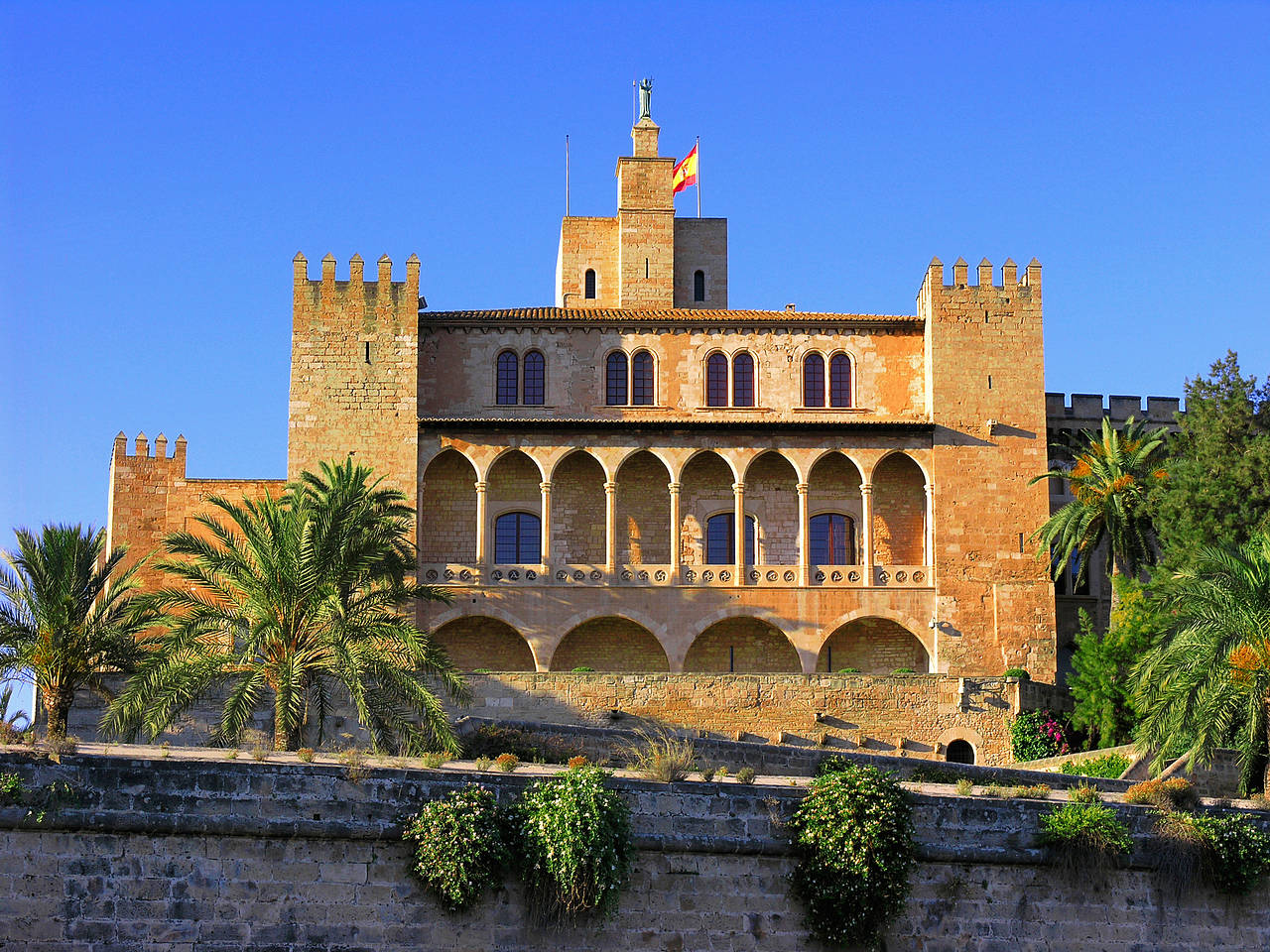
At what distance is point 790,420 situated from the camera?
45406 mm

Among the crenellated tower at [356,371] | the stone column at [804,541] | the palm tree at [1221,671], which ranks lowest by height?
the palm tree at [1221,671]

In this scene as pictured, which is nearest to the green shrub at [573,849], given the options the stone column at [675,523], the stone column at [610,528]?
the stone column at [610,528]

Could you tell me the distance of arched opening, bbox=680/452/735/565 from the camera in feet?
149

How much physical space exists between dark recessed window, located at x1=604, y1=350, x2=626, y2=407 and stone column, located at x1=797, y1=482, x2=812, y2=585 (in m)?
5.10

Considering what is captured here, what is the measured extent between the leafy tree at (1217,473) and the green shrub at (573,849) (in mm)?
22850

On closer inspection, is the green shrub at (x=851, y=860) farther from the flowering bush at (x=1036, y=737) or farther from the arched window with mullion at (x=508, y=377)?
the arched window with mullion at (x=508, y=377)

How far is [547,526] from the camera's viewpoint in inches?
1730

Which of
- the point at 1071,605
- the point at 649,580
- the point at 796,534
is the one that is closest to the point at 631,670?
the point at 649,580

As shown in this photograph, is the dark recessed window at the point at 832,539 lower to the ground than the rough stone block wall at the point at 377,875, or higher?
higher

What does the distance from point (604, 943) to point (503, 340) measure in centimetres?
2780

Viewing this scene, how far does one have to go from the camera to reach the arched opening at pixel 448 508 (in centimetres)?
4462

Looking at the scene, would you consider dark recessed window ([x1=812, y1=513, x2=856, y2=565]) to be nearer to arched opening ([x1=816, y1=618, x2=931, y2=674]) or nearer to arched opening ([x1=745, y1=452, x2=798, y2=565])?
arched opening ([x1=745, y1=452, x2=798, y2=565])

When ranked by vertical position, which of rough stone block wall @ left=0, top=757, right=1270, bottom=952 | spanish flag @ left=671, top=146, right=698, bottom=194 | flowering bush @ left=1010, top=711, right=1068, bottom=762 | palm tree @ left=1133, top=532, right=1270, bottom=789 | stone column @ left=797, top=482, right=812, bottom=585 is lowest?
rough stone block wall @ left=0, top=757, right=1270, bottom=952

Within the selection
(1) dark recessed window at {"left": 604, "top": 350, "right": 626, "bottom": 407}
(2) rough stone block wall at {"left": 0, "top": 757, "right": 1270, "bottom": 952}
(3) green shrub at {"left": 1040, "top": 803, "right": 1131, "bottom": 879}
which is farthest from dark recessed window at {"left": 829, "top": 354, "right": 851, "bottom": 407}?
(2) rough stone block wall at {"left": 0, "top": 757, "right": 1270, "bottom": 952}
